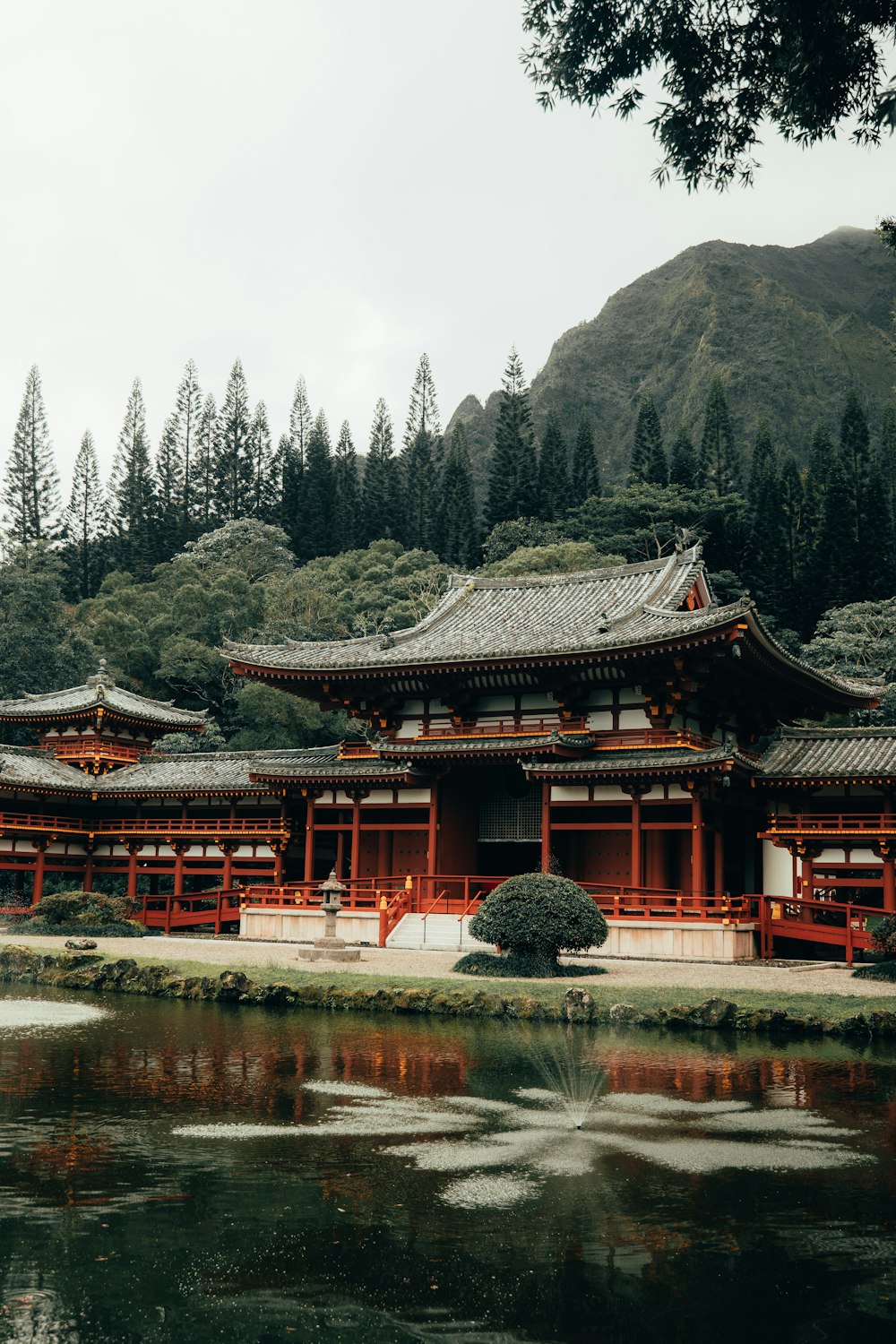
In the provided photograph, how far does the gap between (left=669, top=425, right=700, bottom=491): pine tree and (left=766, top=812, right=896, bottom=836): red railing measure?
57.9 meters

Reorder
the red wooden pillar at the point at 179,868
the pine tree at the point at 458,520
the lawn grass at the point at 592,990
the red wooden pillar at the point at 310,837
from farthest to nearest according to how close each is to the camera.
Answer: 1. the pine tree at the point at 458,520
2. the red wooden pillar at the point at 179,868
3. the red wooden pillar at the point at 310,837
4. the lawn grass at the point at 592,990

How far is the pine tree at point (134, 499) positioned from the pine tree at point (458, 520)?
2505 cm

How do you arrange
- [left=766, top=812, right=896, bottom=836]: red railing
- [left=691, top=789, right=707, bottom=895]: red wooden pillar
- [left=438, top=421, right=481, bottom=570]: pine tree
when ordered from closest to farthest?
[left=766, top=812, right=896, bottom=836]: red railing → [left=691, top=789, right=707, bottom=895]: red wooden pillar → [left=438, top=421, right=481, bottom=570]: pine tree

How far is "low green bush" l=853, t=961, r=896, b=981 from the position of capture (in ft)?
79.3

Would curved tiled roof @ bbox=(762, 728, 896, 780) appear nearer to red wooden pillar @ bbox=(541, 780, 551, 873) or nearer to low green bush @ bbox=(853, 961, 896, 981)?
red wooden pillar @ bbox=(541, 780, 551, 873)

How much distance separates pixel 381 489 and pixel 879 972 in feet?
274

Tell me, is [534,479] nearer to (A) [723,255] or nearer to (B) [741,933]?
(B) [741,933]

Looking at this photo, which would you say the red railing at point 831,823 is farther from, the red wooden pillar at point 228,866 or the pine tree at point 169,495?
the pine tree at point 169,495

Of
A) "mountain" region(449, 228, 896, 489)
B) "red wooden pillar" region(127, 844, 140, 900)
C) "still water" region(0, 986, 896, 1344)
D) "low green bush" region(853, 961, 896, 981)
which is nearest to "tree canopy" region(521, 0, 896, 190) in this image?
"still water" region(0, 986, 896, 1344)

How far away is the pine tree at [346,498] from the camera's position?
100938mm

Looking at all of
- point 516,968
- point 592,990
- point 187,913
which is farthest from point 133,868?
point 592,990

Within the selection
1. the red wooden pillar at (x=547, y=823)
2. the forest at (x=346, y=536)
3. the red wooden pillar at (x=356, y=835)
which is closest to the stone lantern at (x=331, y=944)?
the red wooden pillar at (x=356, y=835)

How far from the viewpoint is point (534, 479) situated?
94.8m

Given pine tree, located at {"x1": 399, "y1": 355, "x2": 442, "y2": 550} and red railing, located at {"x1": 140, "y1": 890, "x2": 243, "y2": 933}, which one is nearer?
red railing, located at {"x1": 140, "y1": 890, "x2": 243, "y2": 933}
